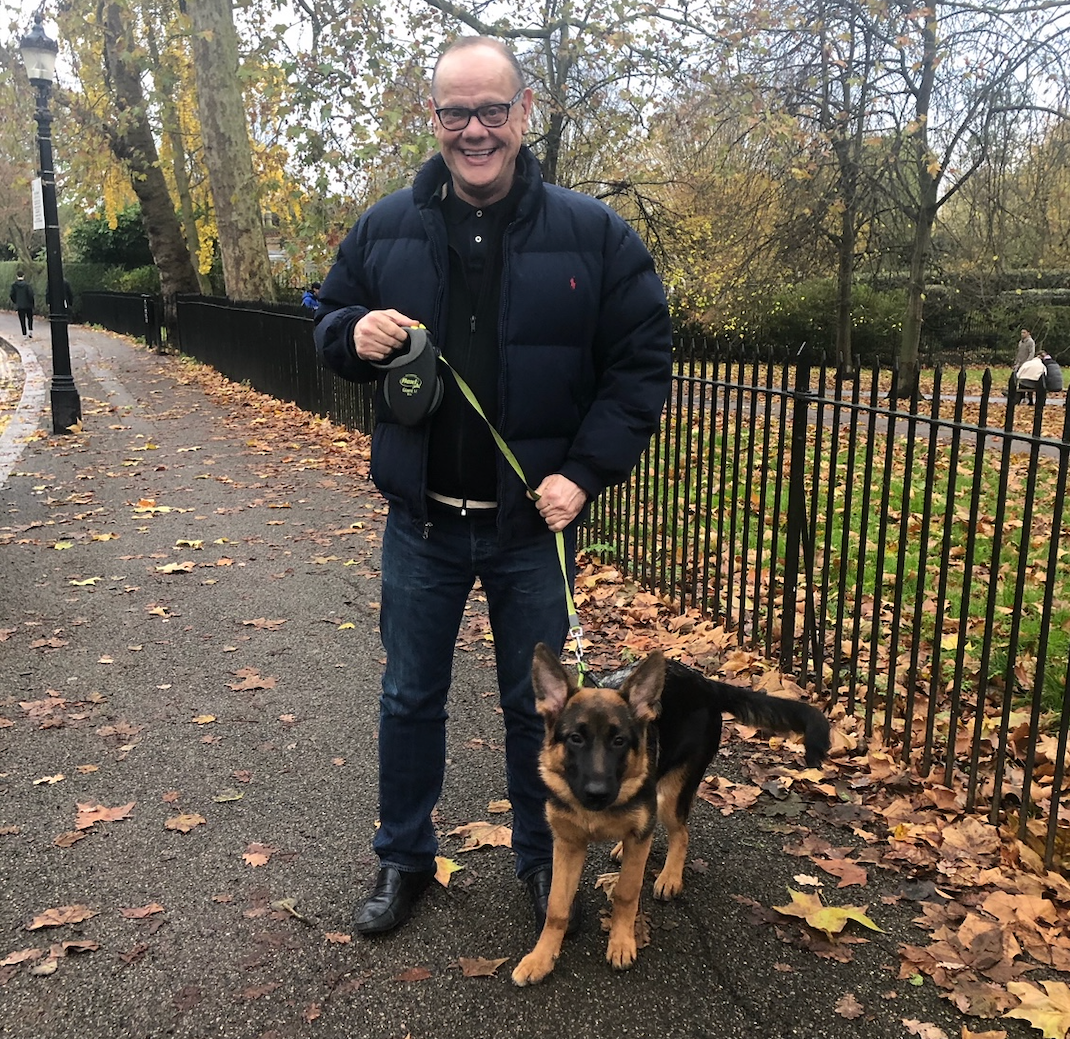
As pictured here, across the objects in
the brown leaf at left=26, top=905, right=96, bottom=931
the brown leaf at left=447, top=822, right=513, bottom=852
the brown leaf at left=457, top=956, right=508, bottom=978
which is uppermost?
the brown leaf at left=447, top=822, right=513, bottom=852

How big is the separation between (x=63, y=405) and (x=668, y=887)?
12150 mm

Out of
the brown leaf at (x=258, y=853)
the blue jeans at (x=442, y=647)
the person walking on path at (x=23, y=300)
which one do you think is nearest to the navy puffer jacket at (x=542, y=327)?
the blue jeans at (x=442, y=647)

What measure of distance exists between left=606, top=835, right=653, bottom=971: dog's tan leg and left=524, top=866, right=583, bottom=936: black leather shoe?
14cm

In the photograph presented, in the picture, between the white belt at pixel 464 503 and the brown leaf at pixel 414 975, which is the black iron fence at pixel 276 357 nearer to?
the white belt at pixel 464 503

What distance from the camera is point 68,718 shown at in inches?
182

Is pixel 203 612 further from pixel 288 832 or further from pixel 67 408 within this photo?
pixel 67 408

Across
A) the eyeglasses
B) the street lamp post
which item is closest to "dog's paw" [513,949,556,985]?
the eyeglasses

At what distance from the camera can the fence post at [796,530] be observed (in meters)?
4.83

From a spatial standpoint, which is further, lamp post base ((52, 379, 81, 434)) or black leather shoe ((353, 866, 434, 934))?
lamp post base ((52, 379, 81, 434))

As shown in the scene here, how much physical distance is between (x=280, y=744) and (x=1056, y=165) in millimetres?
16287

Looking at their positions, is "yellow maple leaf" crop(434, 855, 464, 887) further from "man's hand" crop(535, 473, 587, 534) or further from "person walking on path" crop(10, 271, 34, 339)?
"person walking on path" crop(10, 271, 34, 339)

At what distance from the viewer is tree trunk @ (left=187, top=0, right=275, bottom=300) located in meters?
15.8

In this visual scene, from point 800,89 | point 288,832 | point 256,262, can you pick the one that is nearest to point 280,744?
point 288,832

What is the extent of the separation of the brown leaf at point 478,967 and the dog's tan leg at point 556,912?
0.07 meters
